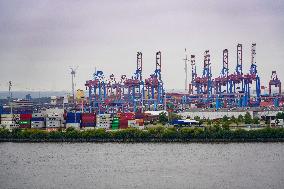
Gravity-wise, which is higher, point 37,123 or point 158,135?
point 37,123

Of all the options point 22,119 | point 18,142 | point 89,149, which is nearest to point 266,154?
point 89,149

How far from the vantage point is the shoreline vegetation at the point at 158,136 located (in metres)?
14.6

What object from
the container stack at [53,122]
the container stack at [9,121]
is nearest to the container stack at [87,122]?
the container stack at [53,122]

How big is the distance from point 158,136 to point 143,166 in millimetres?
4776

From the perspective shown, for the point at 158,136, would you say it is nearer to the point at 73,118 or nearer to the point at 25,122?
the point at 73,118

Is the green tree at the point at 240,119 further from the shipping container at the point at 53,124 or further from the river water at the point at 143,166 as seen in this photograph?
the river water at the point at 143,166

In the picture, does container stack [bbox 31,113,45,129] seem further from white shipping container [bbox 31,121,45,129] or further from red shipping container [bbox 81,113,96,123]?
red shipping container [bbox 81,113,96,123]

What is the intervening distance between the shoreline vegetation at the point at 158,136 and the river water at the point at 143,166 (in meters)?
0.77

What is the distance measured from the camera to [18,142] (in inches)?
615

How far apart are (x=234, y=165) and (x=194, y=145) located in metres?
3.61

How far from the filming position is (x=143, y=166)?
1045 cm

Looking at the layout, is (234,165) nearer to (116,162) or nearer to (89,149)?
(116,162)

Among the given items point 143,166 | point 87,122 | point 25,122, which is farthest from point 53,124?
point 143,166

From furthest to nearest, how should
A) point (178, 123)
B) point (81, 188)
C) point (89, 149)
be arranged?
point (178, 123)
point (89, 149)
point (81, 188)
